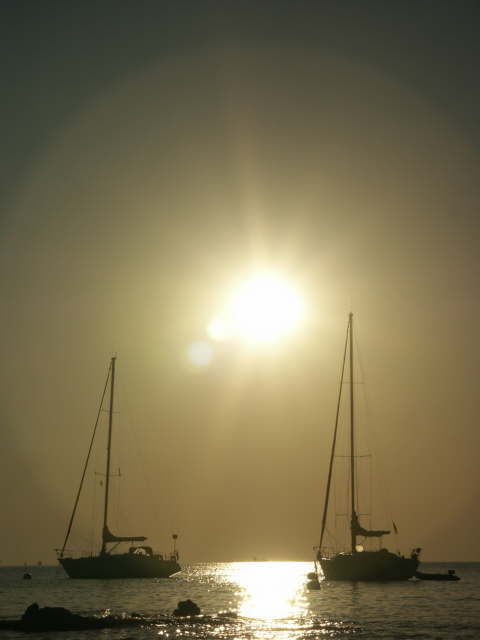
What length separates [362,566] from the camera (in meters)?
80.2

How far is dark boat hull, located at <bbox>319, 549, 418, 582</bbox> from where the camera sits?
80.4m

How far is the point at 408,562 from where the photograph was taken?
8588 cm

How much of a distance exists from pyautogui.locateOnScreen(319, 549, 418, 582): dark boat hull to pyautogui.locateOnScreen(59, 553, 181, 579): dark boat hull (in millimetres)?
21634

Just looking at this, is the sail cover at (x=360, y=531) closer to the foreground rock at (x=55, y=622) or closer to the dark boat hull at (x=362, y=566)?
the dark boat hull at (x=362, y=566)

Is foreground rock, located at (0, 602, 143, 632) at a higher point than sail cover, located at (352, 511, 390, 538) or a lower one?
lower

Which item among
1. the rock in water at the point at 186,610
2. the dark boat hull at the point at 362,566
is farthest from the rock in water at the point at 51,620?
the dark boat hull at the point at 362,566

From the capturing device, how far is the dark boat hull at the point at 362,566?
8044cm

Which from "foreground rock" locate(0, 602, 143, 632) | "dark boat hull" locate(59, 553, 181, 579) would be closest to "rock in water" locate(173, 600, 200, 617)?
"foreground rock" locate(0, 602, 143, 632)

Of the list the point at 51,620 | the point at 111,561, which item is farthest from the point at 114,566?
the point at 51,620

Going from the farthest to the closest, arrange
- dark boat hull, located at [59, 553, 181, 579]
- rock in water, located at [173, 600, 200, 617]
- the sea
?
1. dark boat hull, located at [59, 553, 181, 579]
2. rock in water, located at [173, 600, 200, 617]
3. the sea

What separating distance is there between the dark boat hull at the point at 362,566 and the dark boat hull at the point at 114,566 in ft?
71.0

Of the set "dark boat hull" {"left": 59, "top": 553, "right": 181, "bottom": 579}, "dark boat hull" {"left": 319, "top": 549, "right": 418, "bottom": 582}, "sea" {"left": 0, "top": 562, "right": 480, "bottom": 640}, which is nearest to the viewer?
"sea" {"left": 0, "top": 562, "right": 480, "bottom": 640}

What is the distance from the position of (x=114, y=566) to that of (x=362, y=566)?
27229mm

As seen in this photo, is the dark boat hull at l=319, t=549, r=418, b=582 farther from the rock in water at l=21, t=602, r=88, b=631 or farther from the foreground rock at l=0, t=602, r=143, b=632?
the rock in water at l=21, t=602, r=88, b=631
